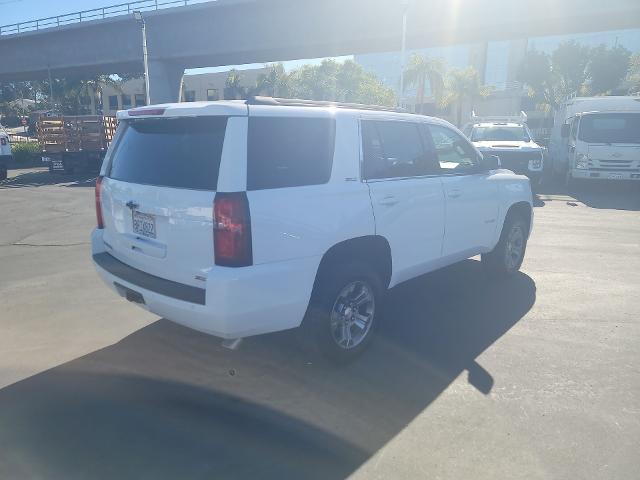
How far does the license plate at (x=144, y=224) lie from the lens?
11.4 ft

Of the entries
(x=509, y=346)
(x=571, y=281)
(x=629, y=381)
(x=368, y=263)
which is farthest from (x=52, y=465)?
(x=571, y=281)

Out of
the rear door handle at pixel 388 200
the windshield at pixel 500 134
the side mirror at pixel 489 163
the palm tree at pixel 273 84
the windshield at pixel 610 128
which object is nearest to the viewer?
the rear door handle at pixel 388 200

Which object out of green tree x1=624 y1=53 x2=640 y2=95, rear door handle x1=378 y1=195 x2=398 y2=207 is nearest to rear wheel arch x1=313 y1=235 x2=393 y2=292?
rear door handle x1=378 y1=195 x2=398 y2=207

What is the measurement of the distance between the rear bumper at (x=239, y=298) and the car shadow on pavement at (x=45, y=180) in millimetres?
14733

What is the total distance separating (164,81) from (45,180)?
1785 centimetres

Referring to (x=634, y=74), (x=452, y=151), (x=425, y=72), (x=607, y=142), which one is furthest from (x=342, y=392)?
(x=634, y=74)

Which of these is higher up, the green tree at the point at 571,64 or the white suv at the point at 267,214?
the green tree at the point at 571,64

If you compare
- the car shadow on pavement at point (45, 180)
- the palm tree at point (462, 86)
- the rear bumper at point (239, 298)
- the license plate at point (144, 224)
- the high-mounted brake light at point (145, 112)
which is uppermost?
the palm tree at point (462, 86)

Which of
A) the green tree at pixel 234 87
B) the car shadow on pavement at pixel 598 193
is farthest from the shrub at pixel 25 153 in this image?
the green tree at pixel 234 87

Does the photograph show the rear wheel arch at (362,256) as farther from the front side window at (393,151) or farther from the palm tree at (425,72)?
the palm tree at (425,72)

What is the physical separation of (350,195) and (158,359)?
2.11 m

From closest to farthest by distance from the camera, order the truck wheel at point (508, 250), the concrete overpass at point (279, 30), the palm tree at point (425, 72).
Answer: the truck wheel at point (508, 250), the concrete overpass at point (279, 30), the palm tree at point (425, 72)

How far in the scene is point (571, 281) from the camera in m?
6.11

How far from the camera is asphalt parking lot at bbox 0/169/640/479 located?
2.84m
